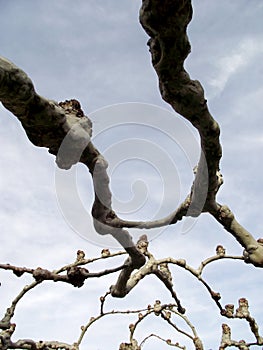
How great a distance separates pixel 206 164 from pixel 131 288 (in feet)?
5.17

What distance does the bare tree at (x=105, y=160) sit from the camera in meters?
1.91

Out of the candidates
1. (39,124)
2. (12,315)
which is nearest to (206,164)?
(39,124)

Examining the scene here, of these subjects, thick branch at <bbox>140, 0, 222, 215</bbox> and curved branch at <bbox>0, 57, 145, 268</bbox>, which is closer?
thick branch at <bbox>140, 0, 222, 215</bbox>

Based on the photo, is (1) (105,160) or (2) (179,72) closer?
(2) (179,72)

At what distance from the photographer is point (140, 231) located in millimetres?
3297

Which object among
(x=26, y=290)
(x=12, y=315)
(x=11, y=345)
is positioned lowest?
(x=11, y=345)

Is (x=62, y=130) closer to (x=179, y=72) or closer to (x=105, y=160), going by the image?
(x=105, y=160)

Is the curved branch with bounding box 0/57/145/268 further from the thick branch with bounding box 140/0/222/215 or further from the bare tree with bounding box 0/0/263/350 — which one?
the thick branch with bounding box 140/0/222/215

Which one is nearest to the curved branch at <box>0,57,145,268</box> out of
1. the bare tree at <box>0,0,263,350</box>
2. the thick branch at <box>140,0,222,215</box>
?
the bare tree at <box>0,0,263,350</box>

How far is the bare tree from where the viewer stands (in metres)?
1.91

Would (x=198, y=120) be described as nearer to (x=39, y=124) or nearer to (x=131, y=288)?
(x=39, y=124)

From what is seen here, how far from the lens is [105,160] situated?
2867 millimetres

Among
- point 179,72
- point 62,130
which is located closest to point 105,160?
point 62,130

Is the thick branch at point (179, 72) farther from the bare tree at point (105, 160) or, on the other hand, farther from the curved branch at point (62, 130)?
the curved branch at point (62, 130)
